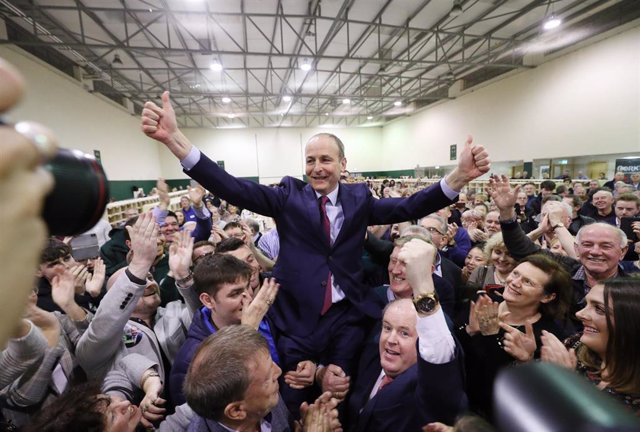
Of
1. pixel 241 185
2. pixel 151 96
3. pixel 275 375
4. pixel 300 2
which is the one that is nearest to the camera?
pixel 275 375

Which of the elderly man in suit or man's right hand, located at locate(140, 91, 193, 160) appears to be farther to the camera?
man's right hand, located at locate(140, 91, 193, 160)

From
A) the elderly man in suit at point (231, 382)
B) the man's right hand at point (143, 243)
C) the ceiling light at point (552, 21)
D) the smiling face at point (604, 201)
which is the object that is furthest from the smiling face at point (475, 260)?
the ceiling light at point (552, 21)

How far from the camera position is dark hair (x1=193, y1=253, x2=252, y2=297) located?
6.21 feet

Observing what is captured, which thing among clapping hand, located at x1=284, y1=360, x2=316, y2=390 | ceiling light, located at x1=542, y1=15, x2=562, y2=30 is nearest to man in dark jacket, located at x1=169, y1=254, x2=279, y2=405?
clapping hand, located at x1=284, y1=360, x2=316, y2=390

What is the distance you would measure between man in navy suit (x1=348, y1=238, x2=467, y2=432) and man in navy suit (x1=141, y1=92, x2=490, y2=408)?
0.62 ft

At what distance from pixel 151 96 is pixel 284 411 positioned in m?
17.6

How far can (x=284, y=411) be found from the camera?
5.12 ft

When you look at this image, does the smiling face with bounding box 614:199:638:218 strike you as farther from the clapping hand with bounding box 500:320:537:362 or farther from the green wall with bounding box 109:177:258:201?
the green wall with bounding box 109:177:258:201

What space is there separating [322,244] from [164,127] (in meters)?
1.00

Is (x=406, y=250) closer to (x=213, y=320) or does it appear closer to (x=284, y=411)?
(x=284, y=411)

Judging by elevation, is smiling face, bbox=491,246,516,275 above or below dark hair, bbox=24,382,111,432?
below

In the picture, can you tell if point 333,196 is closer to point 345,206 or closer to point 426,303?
point 345,206

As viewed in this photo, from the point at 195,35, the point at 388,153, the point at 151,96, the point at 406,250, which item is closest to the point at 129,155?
the point at 151,96

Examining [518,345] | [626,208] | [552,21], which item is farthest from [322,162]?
[552,21]
